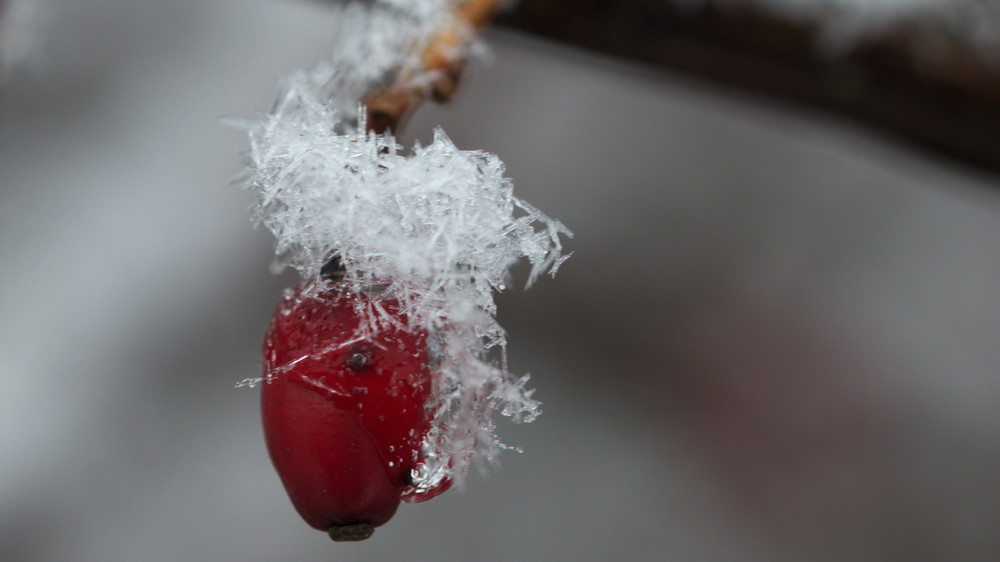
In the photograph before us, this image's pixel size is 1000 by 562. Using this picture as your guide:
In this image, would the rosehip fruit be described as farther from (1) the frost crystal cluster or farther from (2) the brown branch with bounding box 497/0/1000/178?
(2) the brown branch with bounding box 497/0/1000/178

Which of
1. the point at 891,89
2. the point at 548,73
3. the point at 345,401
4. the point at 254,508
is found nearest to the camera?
the point at 345,401

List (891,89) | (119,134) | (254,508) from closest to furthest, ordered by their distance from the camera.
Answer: (891,89) → (254,508) → (119,134)

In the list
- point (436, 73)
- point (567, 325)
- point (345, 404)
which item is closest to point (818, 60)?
point (436, 73)

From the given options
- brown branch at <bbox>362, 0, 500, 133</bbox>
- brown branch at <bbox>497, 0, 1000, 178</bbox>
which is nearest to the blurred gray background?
brown branch at <bbox>497, 0, 1000, 178</bbox>

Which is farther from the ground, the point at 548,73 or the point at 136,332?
the point at 548,73

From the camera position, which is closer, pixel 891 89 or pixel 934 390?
pixel 891 89

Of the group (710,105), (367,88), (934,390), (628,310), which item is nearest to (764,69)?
(367,88)

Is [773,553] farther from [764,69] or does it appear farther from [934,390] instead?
[764,69]
